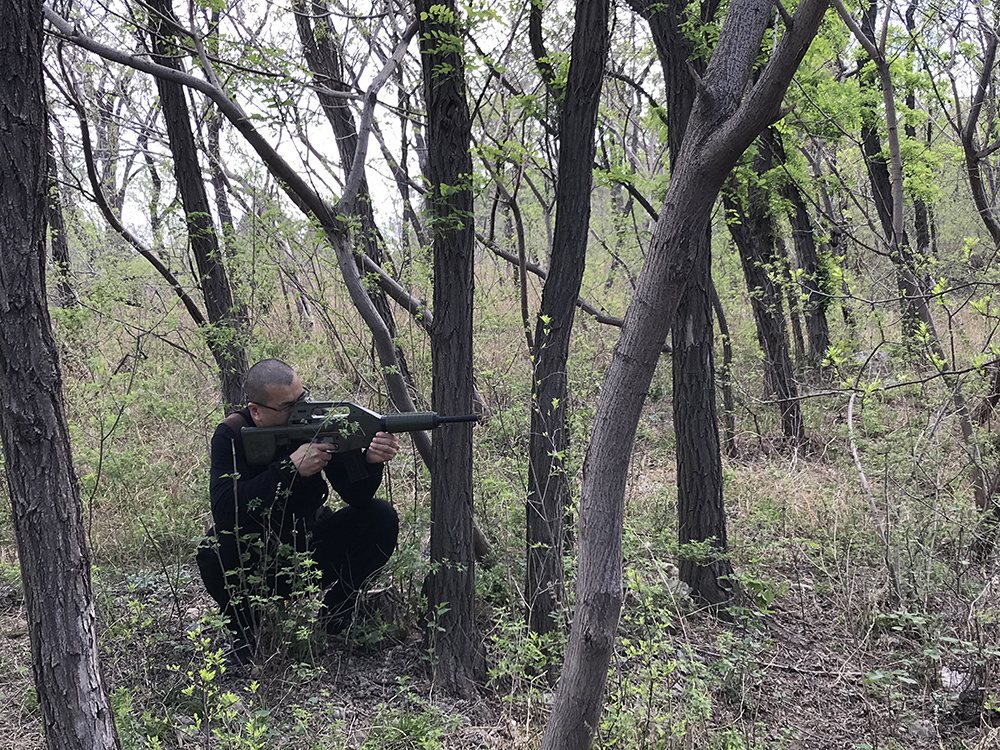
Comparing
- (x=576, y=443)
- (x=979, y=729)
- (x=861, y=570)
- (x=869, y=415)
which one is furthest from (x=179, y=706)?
(x=869, y=415)

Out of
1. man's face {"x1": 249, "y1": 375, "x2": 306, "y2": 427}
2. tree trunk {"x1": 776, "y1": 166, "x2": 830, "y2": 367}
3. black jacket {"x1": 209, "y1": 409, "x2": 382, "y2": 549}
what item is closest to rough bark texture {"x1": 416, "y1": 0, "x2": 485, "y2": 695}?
black jacket {"x1": 209, "y1": 409, "x2": 382, "y2": 549}

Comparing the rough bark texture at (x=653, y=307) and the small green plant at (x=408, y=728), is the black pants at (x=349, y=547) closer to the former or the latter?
the small green plant at (x=408, y=728)

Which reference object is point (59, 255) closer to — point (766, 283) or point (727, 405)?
point (727, 405)

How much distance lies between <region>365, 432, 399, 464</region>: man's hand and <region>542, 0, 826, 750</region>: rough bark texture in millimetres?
1366

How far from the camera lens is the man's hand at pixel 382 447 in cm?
306

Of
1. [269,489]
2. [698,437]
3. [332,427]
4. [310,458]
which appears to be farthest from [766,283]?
[269,489]

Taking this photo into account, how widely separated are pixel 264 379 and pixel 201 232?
185 centimetres

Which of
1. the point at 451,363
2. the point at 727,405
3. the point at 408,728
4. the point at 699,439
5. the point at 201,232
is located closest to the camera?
the point at 408,728

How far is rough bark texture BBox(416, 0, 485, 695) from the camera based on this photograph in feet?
10.1

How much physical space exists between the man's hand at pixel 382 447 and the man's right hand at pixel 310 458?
20 cm

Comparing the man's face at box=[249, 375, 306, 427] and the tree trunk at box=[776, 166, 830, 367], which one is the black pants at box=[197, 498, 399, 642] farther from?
the tree trunk at box=[776, 166, 830, 367]

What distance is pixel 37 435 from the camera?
1998 mm

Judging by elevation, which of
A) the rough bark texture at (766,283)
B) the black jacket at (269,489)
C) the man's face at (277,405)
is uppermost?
the rough bark texture at (766,283)

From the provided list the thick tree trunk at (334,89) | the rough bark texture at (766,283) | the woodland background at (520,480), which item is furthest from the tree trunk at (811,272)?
the thick tree trunk at (334,89)
